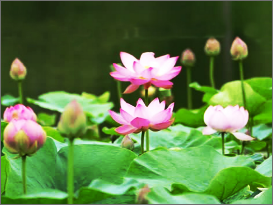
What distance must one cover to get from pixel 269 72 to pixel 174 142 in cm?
192

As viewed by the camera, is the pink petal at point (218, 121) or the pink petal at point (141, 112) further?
the pink petal at point (218, 121)

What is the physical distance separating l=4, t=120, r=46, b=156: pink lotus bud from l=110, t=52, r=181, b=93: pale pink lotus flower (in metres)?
0.31

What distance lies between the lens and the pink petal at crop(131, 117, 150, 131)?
838 mm

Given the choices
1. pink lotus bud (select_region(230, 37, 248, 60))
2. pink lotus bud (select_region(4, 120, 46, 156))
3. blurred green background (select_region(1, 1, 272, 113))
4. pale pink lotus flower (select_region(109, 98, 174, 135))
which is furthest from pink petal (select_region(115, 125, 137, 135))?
blurred green background (select_region(1, 1, 272, 113))

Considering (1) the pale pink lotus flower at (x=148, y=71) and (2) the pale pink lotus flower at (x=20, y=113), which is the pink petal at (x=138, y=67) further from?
(2) the pale pink lotus flower at (x=20, y=113)

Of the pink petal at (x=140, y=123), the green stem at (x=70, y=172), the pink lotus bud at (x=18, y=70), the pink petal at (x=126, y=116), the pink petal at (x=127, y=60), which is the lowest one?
the green stem at (x=70, y=172)

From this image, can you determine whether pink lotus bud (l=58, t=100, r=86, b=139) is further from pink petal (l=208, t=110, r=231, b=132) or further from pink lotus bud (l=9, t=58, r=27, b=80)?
pink lotus bud (l=9, t=58, r=27, b=80)

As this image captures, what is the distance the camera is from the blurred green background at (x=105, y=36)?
298 cm

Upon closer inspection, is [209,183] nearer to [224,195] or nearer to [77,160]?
[224,195]

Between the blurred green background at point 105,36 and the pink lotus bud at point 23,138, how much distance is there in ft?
7.54

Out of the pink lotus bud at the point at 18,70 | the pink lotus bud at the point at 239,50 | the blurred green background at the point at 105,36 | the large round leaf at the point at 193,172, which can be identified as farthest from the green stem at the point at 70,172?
the blurred green background at the point at 105,36

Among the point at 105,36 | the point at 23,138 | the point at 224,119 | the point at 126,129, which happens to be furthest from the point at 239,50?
the point at 105,36

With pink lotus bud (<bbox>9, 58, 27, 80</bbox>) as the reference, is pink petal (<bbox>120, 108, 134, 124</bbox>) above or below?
below

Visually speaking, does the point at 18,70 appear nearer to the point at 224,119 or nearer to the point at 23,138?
the point at 224,119
